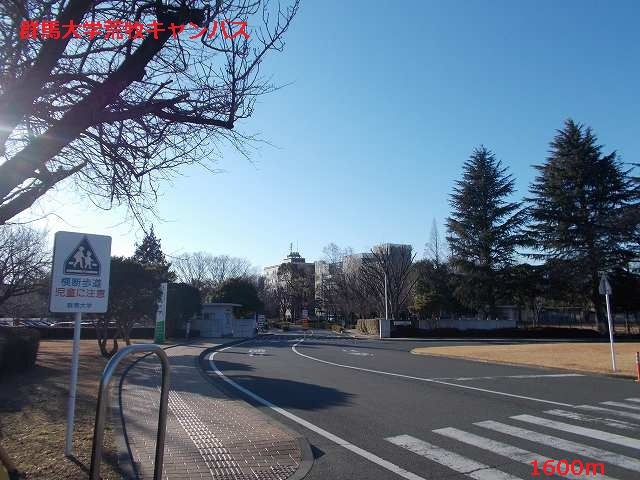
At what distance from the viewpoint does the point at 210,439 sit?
7395mm

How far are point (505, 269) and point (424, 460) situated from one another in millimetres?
53552

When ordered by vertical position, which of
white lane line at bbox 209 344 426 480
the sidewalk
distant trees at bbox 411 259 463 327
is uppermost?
distant trees at bbox 411 259 463 327

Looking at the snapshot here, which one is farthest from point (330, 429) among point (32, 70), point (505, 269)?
point (505, 269)

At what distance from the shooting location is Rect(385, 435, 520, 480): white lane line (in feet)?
19.1

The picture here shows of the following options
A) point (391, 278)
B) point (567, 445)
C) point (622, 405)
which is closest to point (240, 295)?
point (391, 278)

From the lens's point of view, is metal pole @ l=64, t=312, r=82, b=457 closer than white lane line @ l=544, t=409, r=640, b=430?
Yes

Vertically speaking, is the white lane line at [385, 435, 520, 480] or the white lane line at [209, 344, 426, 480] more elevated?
the white lane line at [385, 435, 520, 480]

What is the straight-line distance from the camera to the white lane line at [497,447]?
21.1ft

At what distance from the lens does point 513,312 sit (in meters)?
82.8

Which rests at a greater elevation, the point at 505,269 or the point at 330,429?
the point at 505,269

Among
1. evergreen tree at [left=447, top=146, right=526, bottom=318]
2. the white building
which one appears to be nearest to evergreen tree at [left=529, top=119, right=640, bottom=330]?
evergreen tree at [left=447, top=146, right=526, bottom=318]

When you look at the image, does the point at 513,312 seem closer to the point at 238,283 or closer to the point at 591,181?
the point at 591,181

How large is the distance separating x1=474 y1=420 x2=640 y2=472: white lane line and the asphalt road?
1 cm

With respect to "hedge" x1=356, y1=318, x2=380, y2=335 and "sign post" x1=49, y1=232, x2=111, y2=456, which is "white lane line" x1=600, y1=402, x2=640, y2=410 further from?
"hedge" x1=356, y1=318, x2=380, y2=335
